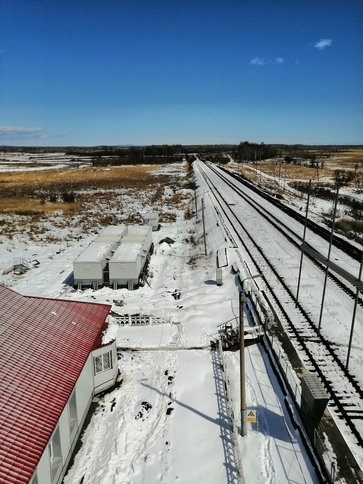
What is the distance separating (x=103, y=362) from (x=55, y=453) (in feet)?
14.1

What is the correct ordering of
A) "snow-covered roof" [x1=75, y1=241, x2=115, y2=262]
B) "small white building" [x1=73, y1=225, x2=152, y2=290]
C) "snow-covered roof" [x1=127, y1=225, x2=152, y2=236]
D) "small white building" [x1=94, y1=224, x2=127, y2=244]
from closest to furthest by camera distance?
"small white building" [x1=73, y1=225, x2=152, y2=290] → "snow-covered roof" [x1=75, y1=241, x2=115, y2=262] → "small white building" [x1=94, y1=224, x2=127, y2=244] → "snow-covered roof" [x1=127, y1=225, x2=152, y2=236]

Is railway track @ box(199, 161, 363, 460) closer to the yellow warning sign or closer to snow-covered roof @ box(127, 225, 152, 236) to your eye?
the yellow warning sign

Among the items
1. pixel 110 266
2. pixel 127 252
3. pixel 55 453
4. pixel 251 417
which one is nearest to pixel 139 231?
pixel 127 252

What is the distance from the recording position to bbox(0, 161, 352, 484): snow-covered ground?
11.2 m

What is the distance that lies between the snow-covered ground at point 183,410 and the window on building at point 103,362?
0.82 m

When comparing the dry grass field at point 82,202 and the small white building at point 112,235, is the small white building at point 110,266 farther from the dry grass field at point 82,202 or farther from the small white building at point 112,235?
the dry grass field at point 82,202

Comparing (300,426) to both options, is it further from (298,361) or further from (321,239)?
(321,239)

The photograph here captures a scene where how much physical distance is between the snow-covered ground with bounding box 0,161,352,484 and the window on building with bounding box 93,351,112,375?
0.82m

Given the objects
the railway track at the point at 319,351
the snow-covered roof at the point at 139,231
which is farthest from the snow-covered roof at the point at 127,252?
the railway track at the point at 319,351

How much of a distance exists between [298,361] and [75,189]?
73653 mm

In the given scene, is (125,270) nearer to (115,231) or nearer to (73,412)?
(115,231)

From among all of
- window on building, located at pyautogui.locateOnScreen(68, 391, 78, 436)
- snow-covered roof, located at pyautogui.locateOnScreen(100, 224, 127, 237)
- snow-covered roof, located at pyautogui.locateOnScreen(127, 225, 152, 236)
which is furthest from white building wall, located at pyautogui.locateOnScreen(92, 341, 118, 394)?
snow-covered roof, located at pyautogui.locateOnScreen(100, 224, 127, 237)

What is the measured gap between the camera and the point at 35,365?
37.8ft

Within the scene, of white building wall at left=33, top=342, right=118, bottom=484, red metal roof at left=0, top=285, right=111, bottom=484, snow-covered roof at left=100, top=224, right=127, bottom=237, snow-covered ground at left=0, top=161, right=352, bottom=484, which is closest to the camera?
red metal roof at left=0, top=285, right=111, bottom=484
